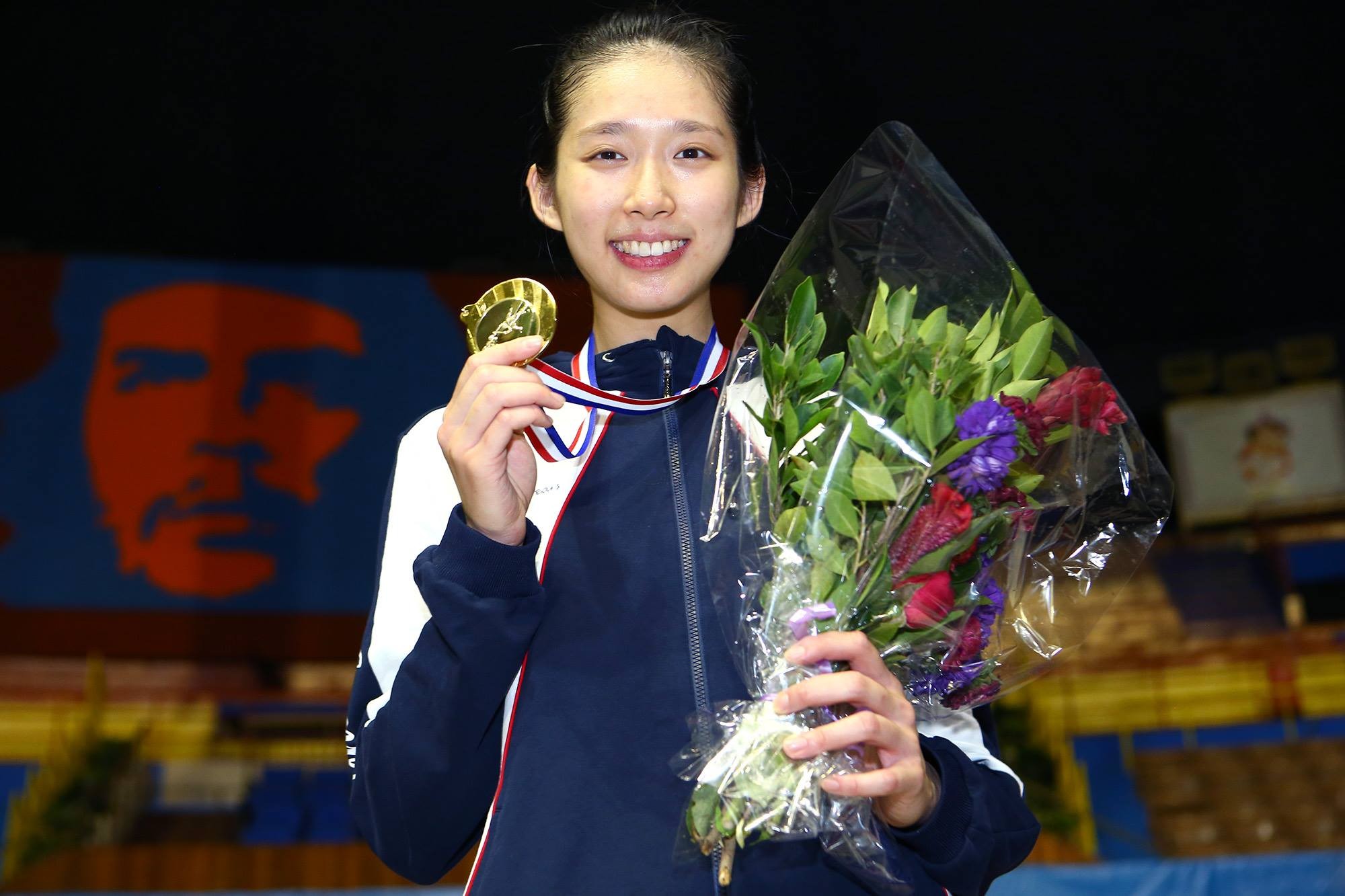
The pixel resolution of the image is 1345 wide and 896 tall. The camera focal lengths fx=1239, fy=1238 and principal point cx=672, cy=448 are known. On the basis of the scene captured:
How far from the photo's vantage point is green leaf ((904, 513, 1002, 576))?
0.78 m

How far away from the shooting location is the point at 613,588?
925 millimetres

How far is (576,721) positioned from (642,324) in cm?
36

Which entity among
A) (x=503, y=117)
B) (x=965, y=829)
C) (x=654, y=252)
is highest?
(x=503, y=117)

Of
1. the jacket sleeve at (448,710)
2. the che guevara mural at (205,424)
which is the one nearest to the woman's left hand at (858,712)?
the jacket sleeve at (448,710)

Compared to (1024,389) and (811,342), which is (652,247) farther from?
(1024,389)

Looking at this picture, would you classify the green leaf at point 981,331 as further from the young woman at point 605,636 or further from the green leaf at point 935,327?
the young woman at point 605,636

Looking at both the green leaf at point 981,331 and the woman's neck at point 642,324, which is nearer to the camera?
the green leaf at point 981,331

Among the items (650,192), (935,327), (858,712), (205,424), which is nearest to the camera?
(858,712)

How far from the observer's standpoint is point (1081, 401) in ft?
2.82

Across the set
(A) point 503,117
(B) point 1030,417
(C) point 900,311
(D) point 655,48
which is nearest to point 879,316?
(C) point 900,311

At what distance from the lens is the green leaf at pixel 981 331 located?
86 cm

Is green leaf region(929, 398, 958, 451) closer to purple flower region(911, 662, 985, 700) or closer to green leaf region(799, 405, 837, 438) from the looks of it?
green leaf region(799, 405, 837, 438)

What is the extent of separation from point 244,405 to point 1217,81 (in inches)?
188

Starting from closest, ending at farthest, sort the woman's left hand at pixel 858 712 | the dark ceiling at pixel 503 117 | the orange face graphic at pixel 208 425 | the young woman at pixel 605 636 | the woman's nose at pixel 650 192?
the woman's left hand at pixel 858 712, the young woman at pixel 605 636, the woman's nose at pixel 650 192, the dark ceiling at pixel 503 117, the orange face graphic at pixel 208 425
